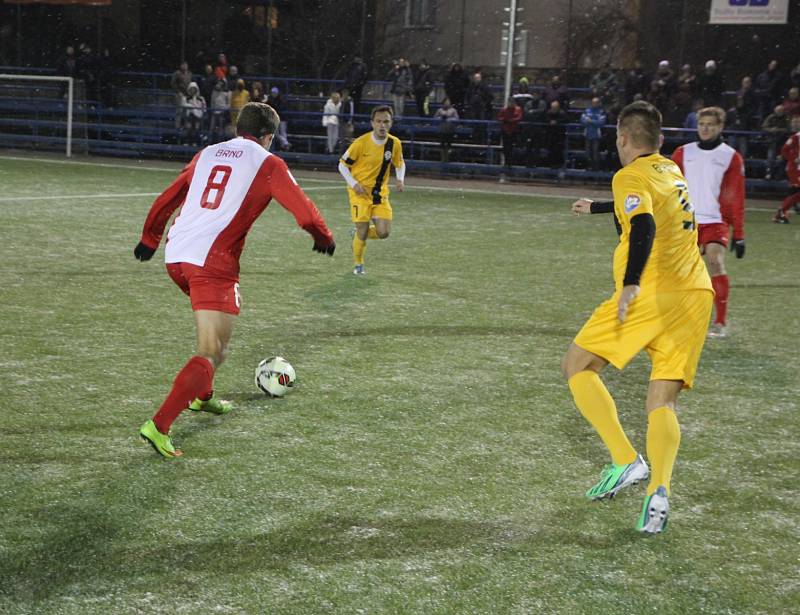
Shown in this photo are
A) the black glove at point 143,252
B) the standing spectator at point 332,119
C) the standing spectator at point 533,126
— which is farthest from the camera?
the standing spectator at point 332,119

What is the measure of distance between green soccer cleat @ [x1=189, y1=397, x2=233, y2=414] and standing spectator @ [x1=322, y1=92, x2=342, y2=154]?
735 inches

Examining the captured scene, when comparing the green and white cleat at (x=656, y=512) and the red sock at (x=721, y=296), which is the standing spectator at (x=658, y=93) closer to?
the red sock at (x=721, y=296)

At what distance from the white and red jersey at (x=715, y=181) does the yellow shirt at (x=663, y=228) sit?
151 inches

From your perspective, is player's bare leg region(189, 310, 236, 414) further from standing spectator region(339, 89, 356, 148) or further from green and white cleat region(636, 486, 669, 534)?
standing spectator region(339, 89, 356, 148)

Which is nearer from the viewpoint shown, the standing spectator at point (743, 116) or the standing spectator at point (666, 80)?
the standing spectator at point (666, 80)

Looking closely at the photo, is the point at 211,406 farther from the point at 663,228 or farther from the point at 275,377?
the point at 663,228

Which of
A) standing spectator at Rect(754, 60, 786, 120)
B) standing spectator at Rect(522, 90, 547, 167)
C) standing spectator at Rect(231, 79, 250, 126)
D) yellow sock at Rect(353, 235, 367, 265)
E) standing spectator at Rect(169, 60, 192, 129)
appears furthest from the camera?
standing spectator at Rect(169, 60, 192, 129)

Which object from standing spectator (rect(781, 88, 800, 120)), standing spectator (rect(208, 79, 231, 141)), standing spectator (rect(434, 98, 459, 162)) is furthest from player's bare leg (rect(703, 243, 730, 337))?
standing spectator (rect(208, 79, 231, 141))

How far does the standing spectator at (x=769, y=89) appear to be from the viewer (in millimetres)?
20109

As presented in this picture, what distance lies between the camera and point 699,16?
77.6 ft

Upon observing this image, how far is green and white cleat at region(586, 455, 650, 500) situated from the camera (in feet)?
13.4

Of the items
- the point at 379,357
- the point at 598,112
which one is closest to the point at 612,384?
the point at 379,357

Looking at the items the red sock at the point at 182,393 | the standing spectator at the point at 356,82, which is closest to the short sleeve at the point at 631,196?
the red sock at the point at 182,393

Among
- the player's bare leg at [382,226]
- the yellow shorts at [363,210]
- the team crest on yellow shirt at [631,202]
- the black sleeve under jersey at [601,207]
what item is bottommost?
the player's bare leg at [382,226]
